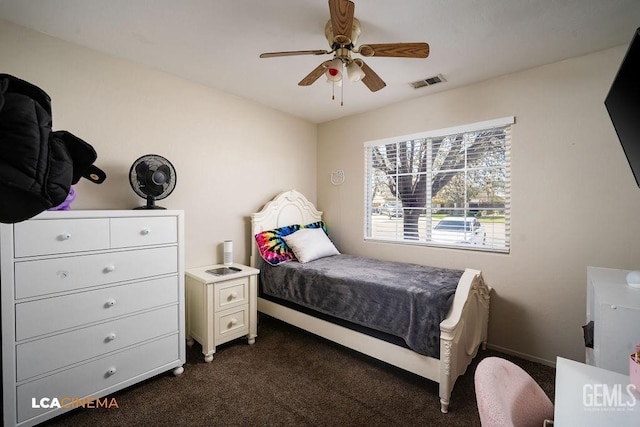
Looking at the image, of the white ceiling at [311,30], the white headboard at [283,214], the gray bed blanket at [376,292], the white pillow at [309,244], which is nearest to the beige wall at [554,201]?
the white ceiling at [311,30]

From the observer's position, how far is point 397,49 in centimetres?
163

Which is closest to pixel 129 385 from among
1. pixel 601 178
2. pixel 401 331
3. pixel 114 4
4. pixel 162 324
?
pixel 162 324

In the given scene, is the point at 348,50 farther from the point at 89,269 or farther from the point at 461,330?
the point at 89,269

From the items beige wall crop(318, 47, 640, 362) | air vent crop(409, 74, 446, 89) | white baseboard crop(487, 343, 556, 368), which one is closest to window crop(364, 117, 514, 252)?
beige wall crop(318, 47, 640, 362)

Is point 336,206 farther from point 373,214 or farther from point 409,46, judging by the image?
point 409,46

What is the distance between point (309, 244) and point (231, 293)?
0.98 meters

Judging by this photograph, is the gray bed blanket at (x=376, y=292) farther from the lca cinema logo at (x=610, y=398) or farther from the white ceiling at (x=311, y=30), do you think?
the white ceiling at (x=311, y=30)

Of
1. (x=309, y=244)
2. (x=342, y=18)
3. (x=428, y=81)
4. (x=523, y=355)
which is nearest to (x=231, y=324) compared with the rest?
(x=309, y=244)

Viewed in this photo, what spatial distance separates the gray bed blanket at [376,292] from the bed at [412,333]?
0.06 ft

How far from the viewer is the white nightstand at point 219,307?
2.32 m

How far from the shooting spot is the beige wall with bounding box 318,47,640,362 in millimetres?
2066

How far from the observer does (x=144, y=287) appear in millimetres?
1951

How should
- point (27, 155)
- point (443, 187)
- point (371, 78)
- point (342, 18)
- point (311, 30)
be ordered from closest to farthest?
point (27, 155) → point (342, 18) → point (311, 30) → point (371, 78) → point (443, 187)

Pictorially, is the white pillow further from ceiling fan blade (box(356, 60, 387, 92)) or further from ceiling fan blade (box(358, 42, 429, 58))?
ceiling fan blade (box(358, 42, 429, 58))
